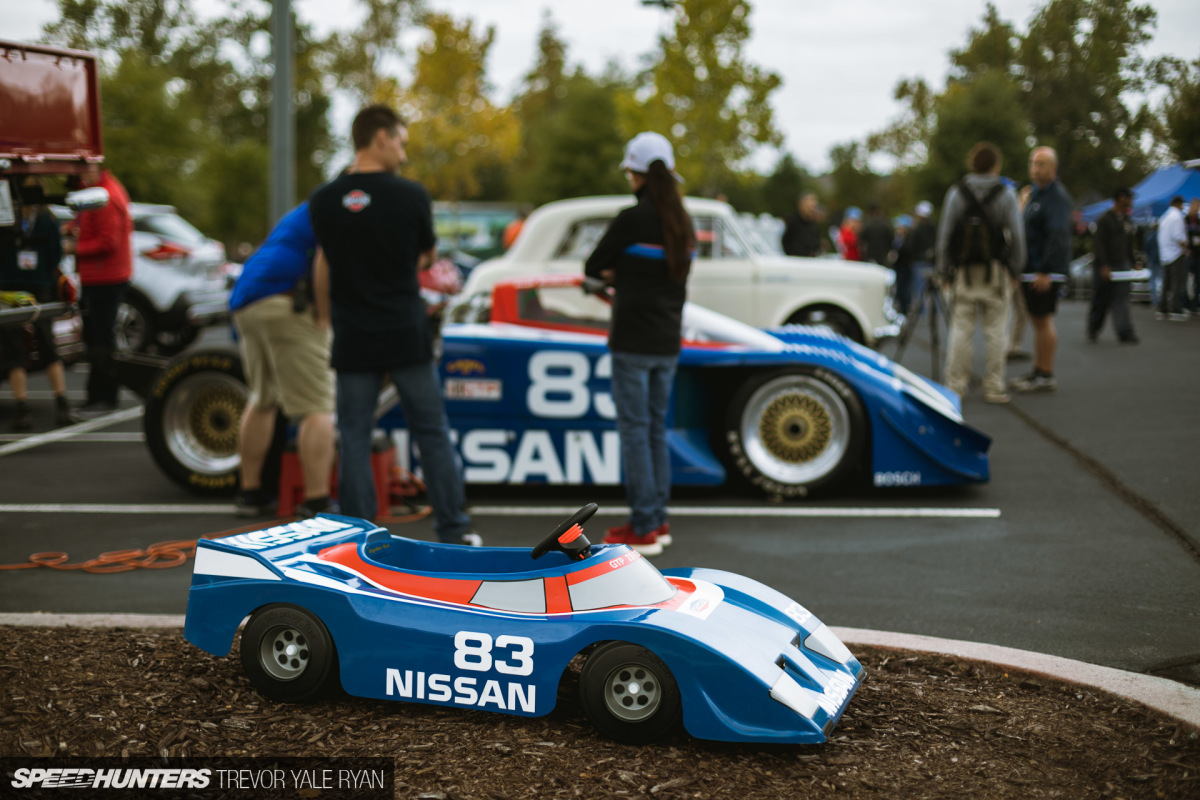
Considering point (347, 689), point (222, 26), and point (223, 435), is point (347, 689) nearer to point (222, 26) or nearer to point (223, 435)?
point (223, 435)

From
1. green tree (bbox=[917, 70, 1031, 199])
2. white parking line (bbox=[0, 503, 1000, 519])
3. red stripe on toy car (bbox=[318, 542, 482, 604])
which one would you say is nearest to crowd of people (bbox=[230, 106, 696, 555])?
white parking line (bbox=[0, 503, 1000, 519])

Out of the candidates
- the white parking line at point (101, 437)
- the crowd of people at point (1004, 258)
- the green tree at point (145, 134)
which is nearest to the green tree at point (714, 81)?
the green tree at point (145, 134)

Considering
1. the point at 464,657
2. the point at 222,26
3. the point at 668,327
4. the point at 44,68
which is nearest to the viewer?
the point at 464,657

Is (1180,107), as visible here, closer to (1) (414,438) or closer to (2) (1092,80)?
(2) (1092,80)

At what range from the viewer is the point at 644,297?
505 cm

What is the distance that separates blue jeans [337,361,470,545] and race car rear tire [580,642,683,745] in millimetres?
2006

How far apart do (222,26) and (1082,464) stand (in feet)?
191

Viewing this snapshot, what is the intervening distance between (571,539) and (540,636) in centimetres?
33

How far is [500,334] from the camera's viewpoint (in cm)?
629

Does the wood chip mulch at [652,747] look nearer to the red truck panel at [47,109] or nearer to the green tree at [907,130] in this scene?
the red truck panel at [47,109]

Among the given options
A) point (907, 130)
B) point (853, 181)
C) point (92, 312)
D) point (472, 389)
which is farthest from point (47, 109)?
point (853, 181)

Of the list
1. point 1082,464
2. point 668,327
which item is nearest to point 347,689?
point 668,327

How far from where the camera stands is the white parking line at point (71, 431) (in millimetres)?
8096

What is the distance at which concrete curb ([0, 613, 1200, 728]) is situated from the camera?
3115 mm
